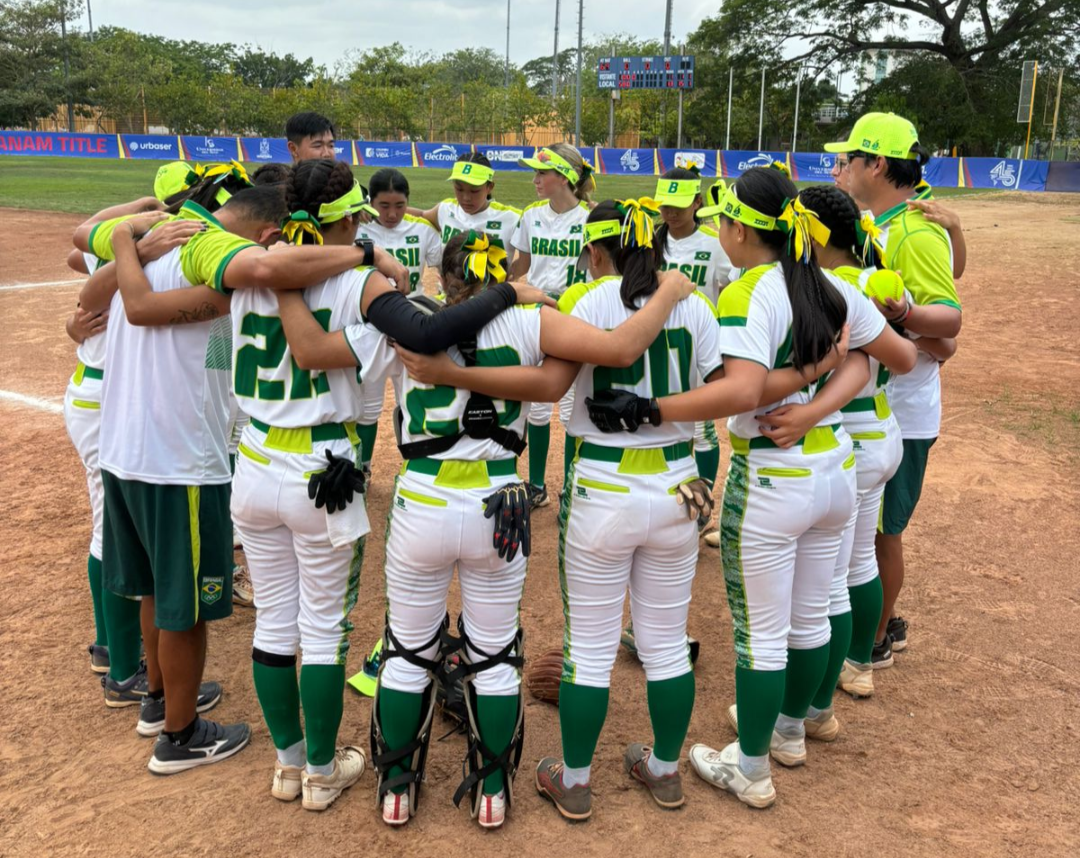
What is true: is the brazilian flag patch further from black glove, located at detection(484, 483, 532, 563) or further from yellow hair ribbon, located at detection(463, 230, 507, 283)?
yellow hair ribbon, located at detection(463, 230, 507, 283)

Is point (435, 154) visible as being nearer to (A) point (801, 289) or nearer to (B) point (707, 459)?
(B) point (707, 459)

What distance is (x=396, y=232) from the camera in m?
7.00

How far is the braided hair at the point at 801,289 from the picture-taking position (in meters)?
3.26

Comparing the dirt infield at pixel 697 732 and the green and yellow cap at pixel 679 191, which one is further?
the green and yellow cap at pixel 679 191

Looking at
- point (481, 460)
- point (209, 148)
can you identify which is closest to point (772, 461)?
point (481, 460)

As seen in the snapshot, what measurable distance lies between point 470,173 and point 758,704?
15.6ft

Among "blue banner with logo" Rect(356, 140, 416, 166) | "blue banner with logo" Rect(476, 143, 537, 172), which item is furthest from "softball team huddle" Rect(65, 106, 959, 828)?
"blue banner with logo" Rect(356, 140, 416, 166)

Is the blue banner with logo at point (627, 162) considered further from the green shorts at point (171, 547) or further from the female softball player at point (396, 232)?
the green shorts at point (171, 547)

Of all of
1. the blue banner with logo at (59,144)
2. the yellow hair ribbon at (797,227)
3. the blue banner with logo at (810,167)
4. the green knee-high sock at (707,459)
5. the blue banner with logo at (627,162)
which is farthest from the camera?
the blue banner with logo at (59,144)

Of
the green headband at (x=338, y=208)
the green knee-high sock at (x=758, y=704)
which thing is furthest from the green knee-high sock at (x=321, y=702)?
the green headband at (x=338, y=208)

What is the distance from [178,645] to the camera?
3.71 m

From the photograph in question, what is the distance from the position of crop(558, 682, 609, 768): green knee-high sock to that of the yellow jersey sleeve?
6.55 feet

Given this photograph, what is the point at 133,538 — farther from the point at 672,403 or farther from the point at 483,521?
the point at 672,403

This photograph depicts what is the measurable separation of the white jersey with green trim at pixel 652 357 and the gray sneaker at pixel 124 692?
8.36 feet
